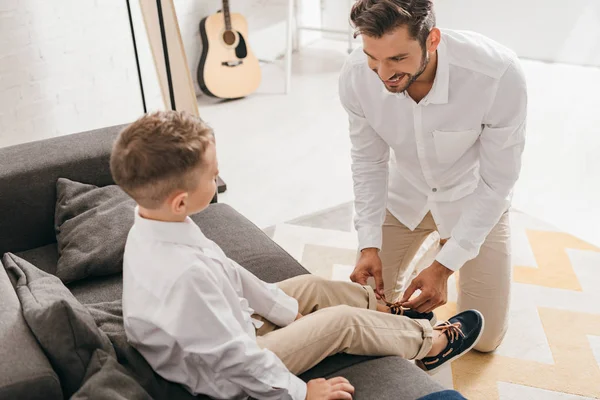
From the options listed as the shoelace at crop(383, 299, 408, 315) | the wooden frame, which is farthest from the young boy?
the wooden frame

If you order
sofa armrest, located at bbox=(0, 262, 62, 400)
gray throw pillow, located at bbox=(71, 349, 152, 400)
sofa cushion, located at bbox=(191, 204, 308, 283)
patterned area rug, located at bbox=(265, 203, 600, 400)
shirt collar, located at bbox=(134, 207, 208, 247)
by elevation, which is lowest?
patterned area rug, located at bbox=(265, 203, 600, 400)

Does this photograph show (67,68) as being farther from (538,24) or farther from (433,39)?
(538,24)

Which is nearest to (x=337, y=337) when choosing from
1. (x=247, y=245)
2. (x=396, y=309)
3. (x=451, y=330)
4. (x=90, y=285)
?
(x=396, y=309)

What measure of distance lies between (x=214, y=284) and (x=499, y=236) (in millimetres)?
1023

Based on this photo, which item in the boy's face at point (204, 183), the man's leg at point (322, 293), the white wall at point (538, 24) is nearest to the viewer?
the boy's face at point (204, 183)

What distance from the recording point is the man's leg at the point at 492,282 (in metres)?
1.92

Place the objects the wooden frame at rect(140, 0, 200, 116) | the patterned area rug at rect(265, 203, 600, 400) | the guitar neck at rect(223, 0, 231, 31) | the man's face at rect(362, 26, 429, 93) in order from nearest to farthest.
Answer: the man's face at rect(362, 26, 429, 93) → the patterned area rug at rect(265, 203, 600, 400) → the wooden frame at rect(140, 0, 200, 116) → the guitar neck at rect(223, 0, 231, 31)

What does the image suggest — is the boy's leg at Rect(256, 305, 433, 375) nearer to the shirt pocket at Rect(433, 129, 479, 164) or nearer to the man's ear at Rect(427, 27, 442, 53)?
the shirt pocket at Rect(433, 129, 479, 164)

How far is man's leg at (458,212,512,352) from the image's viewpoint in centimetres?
192

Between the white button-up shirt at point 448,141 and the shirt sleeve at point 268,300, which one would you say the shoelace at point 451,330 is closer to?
the white button-up shirt at point 448,141

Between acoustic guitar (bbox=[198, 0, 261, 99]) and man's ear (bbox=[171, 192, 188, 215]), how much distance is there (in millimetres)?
2796

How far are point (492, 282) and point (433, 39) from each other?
800mm

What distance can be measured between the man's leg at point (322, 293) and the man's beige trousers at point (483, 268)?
0.39m

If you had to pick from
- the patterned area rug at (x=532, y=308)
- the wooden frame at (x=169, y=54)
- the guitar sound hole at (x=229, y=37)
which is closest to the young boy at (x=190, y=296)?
the patterned area rug at (x=532, y=308)
